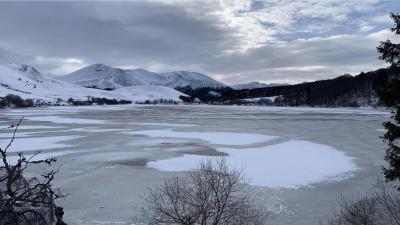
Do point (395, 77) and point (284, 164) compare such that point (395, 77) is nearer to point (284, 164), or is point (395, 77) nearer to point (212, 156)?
point (284, 164)

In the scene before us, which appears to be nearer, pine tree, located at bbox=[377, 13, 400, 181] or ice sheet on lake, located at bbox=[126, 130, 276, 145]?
pine tree, located at bbox=[377, 13, 400, 181]

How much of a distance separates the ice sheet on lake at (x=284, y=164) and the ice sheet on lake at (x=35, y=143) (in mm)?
9352

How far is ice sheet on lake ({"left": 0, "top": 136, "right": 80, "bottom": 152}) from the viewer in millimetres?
26500

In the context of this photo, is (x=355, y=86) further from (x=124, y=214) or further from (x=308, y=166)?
(x=124, y=214)

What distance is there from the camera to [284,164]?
21047 millimetres

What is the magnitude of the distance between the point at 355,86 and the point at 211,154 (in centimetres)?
12082

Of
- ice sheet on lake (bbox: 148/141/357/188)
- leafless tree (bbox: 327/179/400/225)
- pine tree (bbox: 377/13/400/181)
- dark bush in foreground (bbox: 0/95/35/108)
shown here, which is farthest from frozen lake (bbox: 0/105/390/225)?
dark bush in foreground (bbox: 0/95/35/108)

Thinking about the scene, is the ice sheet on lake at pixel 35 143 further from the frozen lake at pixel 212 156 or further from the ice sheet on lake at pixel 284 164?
the ice sheet on lake at pixel 284 164

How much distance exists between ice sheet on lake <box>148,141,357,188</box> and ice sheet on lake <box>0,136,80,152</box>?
368 inches

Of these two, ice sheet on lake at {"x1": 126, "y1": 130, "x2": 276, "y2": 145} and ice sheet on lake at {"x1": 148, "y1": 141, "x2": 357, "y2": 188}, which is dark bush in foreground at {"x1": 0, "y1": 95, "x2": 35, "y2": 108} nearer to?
ice sheet on lake at {"x1": 126, "y1": 130, "x2": 276, "y2": 145}

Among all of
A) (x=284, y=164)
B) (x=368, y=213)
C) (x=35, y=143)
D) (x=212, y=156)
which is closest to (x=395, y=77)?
(x=368, y=213)

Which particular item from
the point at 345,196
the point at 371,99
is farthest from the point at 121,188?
the point at 371,99

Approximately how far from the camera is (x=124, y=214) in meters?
12.4

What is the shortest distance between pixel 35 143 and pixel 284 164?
56.0ft
